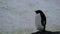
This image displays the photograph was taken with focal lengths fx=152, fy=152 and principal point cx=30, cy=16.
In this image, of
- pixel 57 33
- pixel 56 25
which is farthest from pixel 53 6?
pixel 57 33

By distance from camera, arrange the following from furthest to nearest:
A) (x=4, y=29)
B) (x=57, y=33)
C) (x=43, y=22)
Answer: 1. (x=4, y=29)
2. (x=43, y=22)
3. (x=57, y=33)

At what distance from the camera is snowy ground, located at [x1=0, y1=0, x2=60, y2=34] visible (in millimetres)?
2127

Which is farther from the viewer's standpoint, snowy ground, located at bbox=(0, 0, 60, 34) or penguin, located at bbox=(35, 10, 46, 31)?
snowy ground, located at bbox=(0, 0, 60, 34)

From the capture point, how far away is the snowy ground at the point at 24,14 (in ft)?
6.98

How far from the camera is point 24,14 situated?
221cm

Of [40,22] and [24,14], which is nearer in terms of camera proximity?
[40,22]

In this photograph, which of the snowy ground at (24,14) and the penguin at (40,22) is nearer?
the penguin at (40,22)

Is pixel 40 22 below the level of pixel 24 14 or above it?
below

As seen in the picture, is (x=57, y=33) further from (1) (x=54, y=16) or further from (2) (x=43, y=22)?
(1) (x=54, y=16)

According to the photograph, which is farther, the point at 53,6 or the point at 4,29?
the point at 53,6

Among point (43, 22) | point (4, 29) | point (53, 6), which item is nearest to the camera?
point (43, 22)

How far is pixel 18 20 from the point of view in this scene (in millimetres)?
2170

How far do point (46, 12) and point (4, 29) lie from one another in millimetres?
648

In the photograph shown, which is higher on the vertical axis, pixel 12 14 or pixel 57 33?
pixel 12 14
